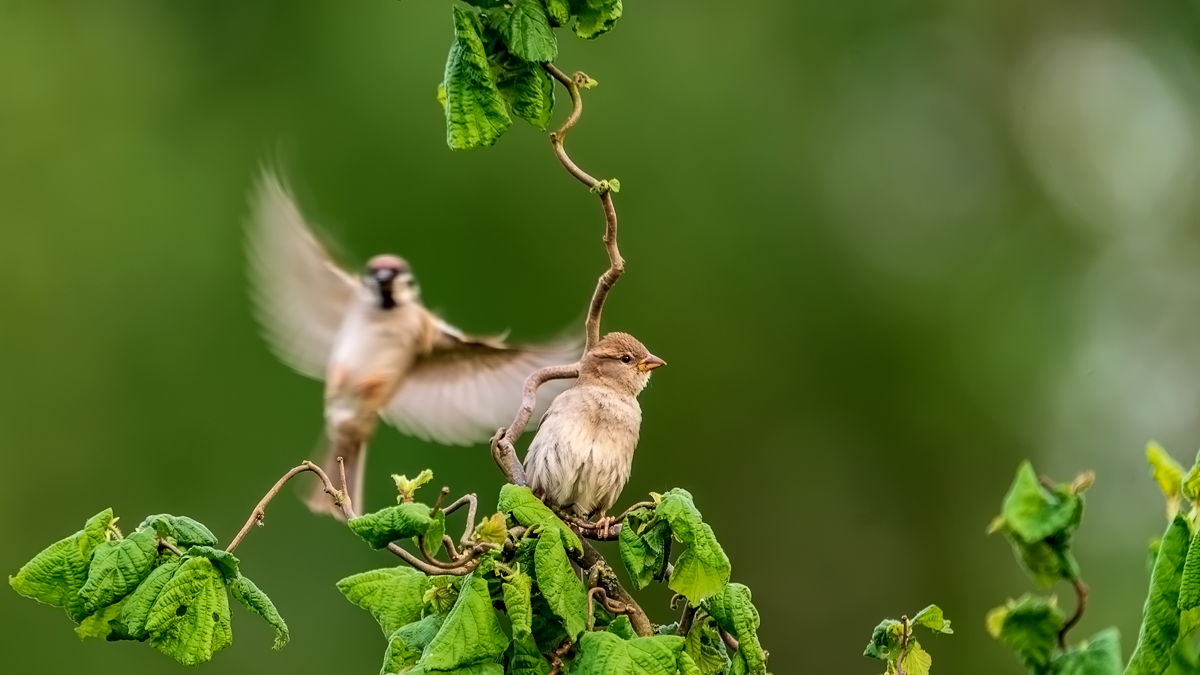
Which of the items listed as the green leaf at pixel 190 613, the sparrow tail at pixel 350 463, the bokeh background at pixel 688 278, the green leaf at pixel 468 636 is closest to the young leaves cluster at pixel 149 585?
the green leaf at pixel 190 613

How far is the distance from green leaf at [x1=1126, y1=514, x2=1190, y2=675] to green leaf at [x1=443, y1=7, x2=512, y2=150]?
1664mm

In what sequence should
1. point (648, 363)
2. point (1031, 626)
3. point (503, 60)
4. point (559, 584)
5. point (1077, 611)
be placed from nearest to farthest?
point (559, 584)
point (503, 60)
point (1077, 611)
point (1031, 626)
point (648, 363)

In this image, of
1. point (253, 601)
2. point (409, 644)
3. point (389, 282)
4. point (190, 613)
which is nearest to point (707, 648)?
point (409, 644)

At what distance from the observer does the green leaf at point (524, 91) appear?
3082 millimetres

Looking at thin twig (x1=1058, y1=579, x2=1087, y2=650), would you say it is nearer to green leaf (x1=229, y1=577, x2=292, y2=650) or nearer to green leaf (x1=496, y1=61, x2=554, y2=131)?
green leaf (x1=496, y1=61, x2=554, y2=131)

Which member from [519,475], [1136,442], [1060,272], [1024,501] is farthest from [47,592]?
[1060,272]

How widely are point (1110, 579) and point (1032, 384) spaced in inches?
73.2

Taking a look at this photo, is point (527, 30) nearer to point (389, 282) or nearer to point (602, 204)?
point (602, 204)

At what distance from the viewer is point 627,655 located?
110 inches

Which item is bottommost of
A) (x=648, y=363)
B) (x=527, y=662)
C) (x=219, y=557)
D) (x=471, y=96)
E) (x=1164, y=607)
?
(x=219, y=557)

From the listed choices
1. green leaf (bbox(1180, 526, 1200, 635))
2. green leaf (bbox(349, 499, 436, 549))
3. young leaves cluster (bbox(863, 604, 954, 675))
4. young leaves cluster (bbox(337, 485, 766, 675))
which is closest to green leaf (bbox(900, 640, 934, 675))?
young leaves cluster (bbox(863, 604, 954, 675))

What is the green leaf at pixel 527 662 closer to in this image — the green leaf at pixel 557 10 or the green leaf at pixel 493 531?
the green leaf at pixel 493 531

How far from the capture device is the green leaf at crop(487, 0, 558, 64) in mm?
2967

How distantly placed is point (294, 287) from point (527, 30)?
11.3ft
